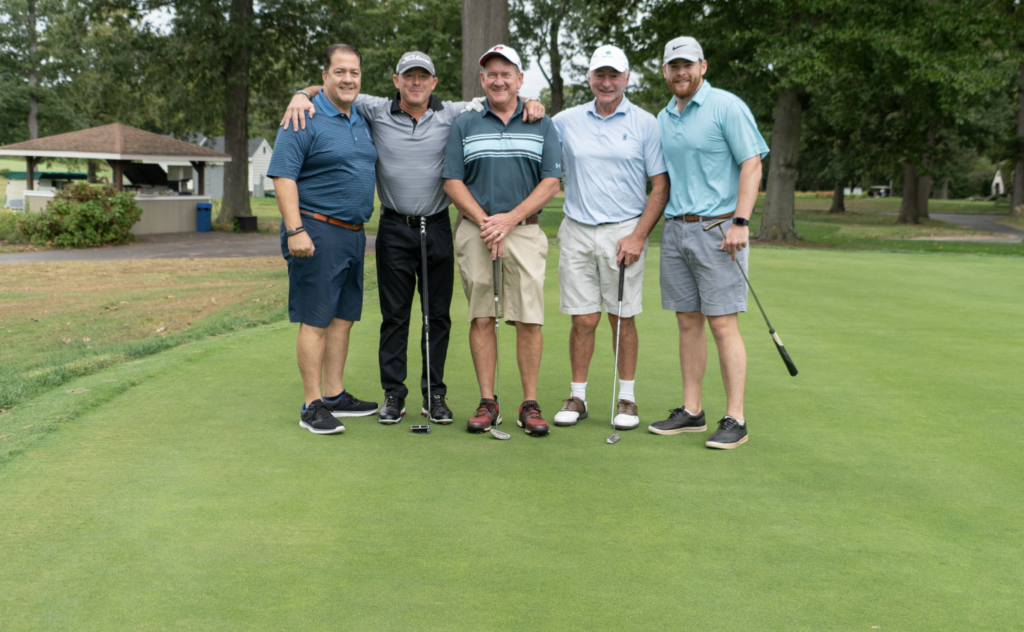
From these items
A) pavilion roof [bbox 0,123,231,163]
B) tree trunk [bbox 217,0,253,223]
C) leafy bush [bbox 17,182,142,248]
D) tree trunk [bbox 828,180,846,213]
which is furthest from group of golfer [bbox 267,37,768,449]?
tree trunk [bbox 828,180,846,213]

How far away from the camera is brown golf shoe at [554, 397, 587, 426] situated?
4595 mm

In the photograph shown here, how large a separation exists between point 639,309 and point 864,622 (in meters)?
2.48

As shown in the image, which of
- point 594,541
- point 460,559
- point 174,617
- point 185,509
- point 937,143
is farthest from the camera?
point 937,143

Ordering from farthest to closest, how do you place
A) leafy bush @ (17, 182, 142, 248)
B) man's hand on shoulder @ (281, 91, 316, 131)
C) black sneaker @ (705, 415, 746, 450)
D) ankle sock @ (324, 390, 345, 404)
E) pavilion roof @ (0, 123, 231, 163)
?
1. pavilion roof @ (0, 123, 231, 163)
2. leafy bush @ (17, 182, 142, 248)
3. ankle sock @ (324, 390, 345, 404)
4. man's hand on shoulder @ (281, 91, 316, 131)
5. black sneaker @ (705, 415, 746, 450)

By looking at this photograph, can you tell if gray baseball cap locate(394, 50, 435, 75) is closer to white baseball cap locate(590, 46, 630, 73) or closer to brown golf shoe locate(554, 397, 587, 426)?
white baseball cap locate(590, 46, 630, 73)

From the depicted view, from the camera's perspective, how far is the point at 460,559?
281 cm

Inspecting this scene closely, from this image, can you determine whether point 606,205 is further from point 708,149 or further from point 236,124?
point 236,124

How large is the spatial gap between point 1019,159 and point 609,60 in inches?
1491

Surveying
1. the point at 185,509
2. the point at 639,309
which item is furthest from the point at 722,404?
the point at 185,509

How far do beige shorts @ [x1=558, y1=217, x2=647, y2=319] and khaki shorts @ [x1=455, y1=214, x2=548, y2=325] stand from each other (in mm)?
155

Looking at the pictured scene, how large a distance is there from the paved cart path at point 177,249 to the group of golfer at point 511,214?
14.0 meters

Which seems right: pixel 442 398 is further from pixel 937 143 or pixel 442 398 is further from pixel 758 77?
pixel 937 143

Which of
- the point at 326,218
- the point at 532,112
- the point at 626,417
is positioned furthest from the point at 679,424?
the point at 326,218

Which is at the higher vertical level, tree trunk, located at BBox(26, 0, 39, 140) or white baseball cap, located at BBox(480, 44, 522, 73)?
tree trunk, located at BBox(26, 0, 39, 140)
